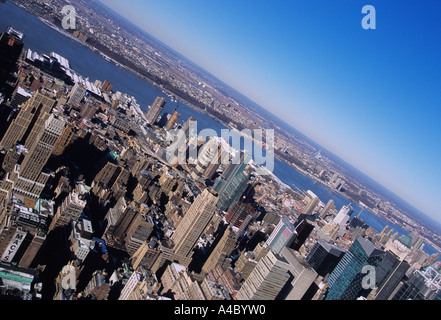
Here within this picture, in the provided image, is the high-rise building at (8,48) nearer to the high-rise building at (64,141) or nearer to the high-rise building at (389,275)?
the high-rise building at (64,141)

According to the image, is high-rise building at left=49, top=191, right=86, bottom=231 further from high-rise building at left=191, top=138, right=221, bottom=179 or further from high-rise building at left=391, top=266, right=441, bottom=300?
high-rise building at left=391, top=266, right=441, bottom=300

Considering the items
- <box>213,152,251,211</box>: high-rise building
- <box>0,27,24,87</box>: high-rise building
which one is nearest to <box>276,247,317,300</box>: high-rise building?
<box>213,152,251,211</box>: high-rise building

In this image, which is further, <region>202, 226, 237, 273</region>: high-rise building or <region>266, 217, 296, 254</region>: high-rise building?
<region>266, 217, 296, 254</region>: high-rise building

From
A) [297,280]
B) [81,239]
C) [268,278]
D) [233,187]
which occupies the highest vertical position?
[268,278]

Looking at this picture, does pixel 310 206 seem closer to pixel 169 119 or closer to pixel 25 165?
pixel 169 119

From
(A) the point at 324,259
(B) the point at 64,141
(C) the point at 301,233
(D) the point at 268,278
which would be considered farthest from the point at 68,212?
(A) the point at 324,259

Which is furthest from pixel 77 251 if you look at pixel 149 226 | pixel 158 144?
pixel 158 144

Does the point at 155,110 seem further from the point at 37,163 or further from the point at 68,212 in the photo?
the point at 68,212
